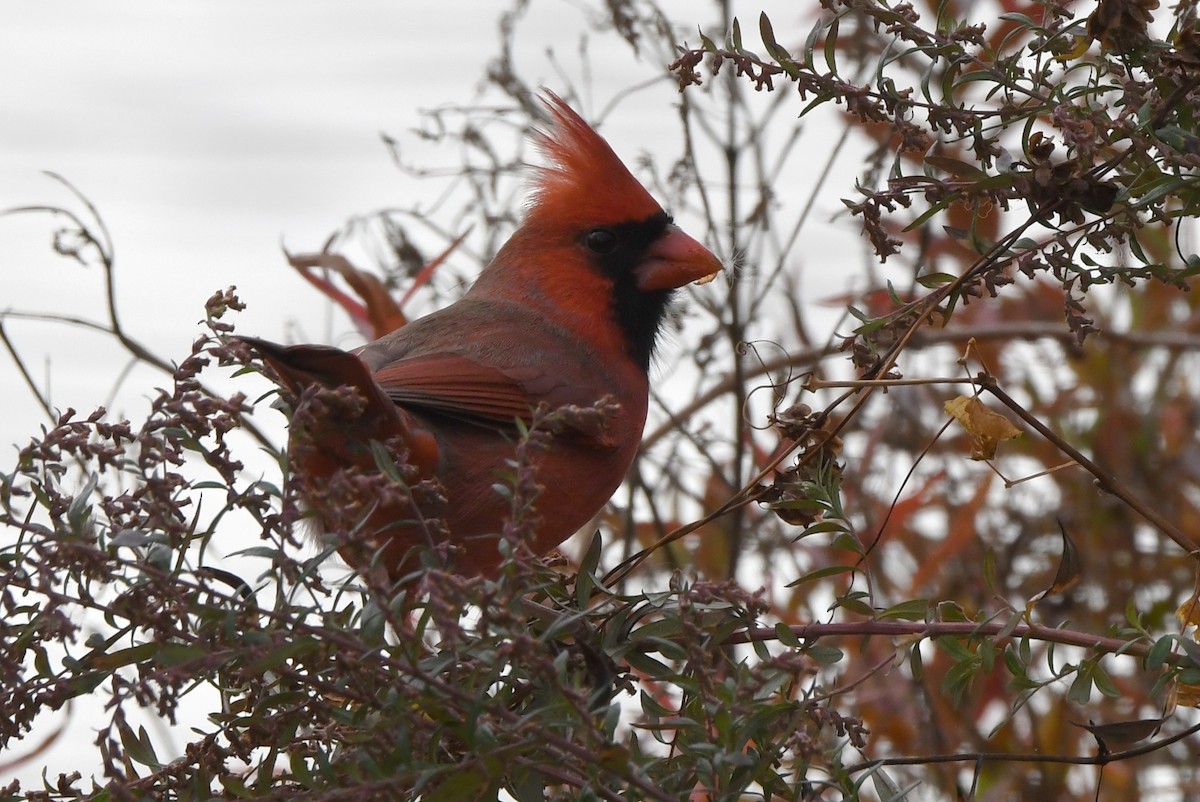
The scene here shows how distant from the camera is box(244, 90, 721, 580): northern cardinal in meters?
1.97

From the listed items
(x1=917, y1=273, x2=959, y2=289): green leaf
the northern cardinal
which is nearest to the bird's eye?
the northern cardinal

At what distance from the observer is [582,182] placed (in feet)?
8.09

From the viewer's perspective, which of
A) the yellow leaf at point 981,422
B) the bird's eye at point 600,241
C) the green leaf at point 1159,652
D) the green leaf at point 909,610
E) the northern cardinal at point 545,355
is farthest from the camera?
the bird's eye at point 600,241

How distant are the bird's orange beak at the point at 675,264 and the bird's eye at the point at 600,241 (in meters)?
0.07

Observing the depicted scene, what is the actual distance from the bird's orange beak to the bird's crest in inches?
2.2

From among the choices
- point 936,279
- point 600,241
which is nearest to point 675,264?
point 600,241

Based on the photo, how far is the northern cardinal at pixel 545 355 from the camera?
1.97 m

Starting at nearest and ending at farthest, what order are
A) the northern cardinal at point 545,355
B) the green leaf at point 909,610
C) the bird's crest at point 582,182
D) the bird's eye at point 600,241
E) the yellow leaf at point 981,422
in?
the green leaf at point 909,610 < the yellow leaf at point 981,422 < the northern cardinal at point 545,355 < the bird's crest at point 582,182 < the bird's eye at point 600,241

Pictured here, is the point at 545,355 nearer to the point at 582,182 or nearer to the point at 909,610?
the point at 582,182

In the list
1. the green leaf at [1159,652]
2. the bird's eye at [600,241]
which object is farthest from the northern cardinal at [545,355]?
the green leaf at [1159,652]

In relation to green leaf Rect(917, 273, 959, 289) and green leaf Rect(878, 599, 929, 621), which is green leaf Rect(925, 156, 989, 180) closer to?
green leaf Rect(917, 273, 959, 289)

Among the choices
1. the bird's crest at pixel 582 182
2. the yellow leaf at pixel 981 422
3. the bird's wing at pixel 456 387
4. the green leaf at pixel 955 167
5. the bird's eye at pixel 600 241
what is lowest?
the yellow leaf at pixel 981 422

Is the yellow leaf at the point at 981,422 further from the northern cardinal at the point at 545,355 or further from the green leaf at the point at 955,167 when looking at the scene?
the northern cardinal at the point at 545,355

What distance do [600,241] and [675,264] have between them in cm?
15
